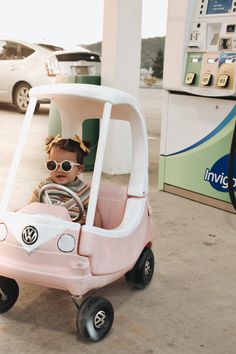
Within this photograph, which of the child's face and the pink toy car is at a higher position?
the child's face

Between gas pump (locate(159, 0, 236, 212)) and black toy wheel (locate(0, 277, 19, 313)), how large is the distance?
199 cm

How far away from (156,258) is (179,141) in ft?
5.00

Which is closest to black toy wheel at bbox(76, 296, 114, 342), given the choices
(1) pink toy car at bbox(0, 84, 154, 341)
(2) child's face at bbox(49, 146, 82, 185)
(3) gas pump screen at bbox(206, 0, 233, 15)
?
(1) pink toy car at bbox(0, 84, 154, 341)

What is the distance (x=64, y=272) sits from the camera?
206 cm

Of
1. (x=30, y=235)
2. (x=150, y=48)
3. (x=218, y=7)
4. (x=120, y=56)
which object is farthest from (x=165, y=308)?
(x=150, y=48)

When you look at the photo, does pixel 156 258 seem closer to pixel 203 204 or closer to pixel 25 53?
pixel 203 204

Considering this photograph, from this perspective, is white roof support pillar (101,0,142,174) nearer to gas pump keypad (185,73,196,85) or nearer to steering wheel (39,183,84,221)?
gas pump keypad (185,73,196,85)

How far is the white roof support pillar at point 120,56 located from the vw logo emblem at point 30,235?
296 cm

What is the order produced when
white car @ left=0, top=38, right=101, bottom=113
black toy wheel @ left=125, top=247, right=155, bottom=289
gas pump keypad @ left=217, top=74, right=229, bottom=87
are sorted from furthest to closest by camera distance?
1. white car @ left=0, top=38, right=101, bottom=113
2. gas pump keypad @ left=217, top=74, right=229, bottom=87
3. black toy wheel @ left=125, top=247, right=155, bottom=289

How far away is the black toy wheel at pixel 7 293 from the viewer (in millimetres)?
2301

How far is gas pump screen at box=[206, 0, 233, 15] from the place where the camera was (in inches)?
149

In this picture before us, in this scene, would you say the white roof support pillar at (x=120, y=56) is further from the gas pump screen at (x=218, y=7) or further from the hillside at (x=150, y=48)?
the hillside at (x=150, y=48)

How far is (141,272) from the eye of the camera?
2582mm

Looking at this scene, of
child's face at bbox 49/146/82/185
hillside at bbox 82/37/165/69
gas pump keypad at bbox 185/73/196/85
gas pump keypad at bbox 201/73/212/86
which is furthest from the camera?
hillside at bbox 82/37/165/69
